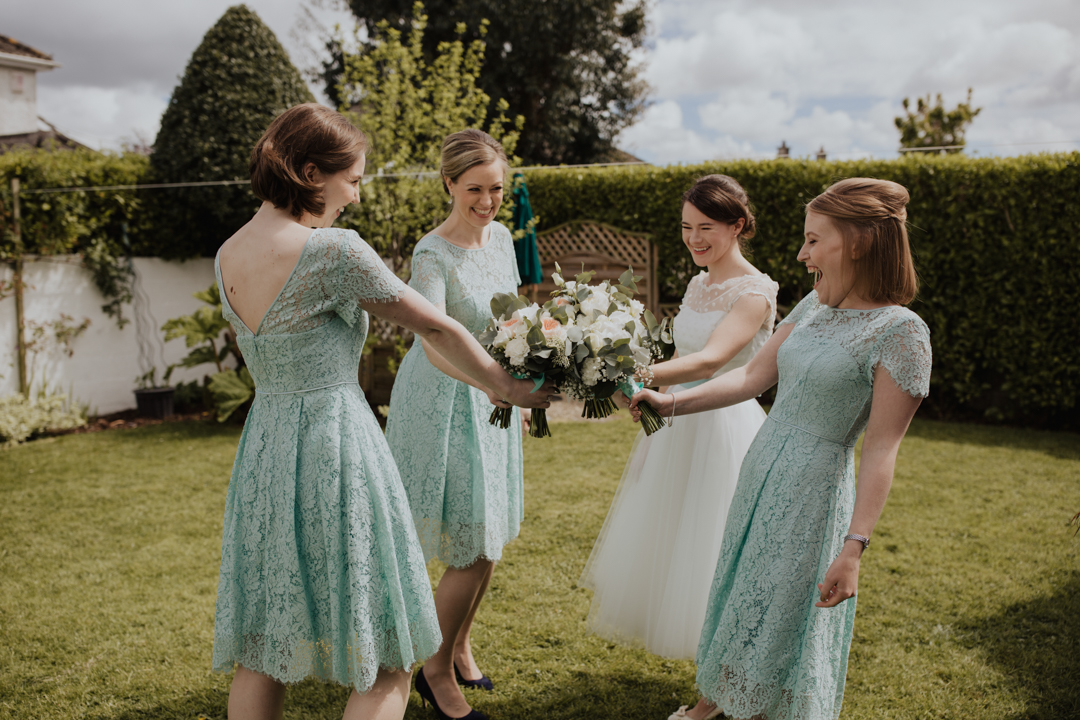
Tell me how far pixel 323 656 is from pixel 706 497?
1.71 metres

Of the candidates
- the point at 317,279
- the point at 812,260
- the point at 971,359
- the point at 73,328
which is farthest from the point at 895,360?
the point at 73,328

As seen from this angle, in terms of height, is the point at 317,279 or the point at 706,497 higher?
the point at 317,279

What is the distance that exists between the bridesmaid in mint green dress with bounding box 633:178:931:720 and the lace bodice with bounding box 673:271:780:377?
0.70 metres

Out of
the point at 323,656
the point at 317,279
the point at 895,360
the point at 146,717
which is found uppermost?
the point at 317,279

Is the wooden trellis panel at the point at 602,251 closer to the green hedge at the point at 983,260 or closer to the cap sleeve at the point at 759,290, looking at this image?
the green hedge at the point at 983,260

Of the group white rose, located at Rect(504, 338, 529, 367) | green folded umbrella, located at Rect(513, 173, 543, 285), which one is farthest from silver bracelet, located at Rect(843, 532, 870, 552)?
green folded umbrella, located at Rect(513, 173, 543, 285)

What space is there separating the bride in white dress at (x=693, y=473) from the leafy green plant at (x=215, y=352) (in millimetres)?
6029

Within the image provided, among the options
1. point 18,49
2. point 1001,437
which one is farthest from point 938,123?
point 18,49

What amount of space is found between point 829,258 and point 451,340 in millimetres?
1209

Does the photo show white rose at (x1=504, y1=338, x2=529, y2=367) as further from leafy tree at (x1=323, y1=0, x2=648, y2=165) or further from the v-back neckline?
leafy tree at (x1=323, y1=0, x2=648, y2=165)

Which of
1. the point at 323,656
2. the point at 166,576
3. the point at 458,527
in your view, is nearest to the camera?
the point at 323,656

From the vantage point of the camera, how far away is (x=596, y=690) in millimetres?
3334

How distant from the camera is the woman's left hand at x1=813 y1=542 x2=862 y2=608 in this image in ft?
6.63

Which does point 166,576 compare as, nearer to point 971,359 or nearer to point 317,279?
point 317,279
